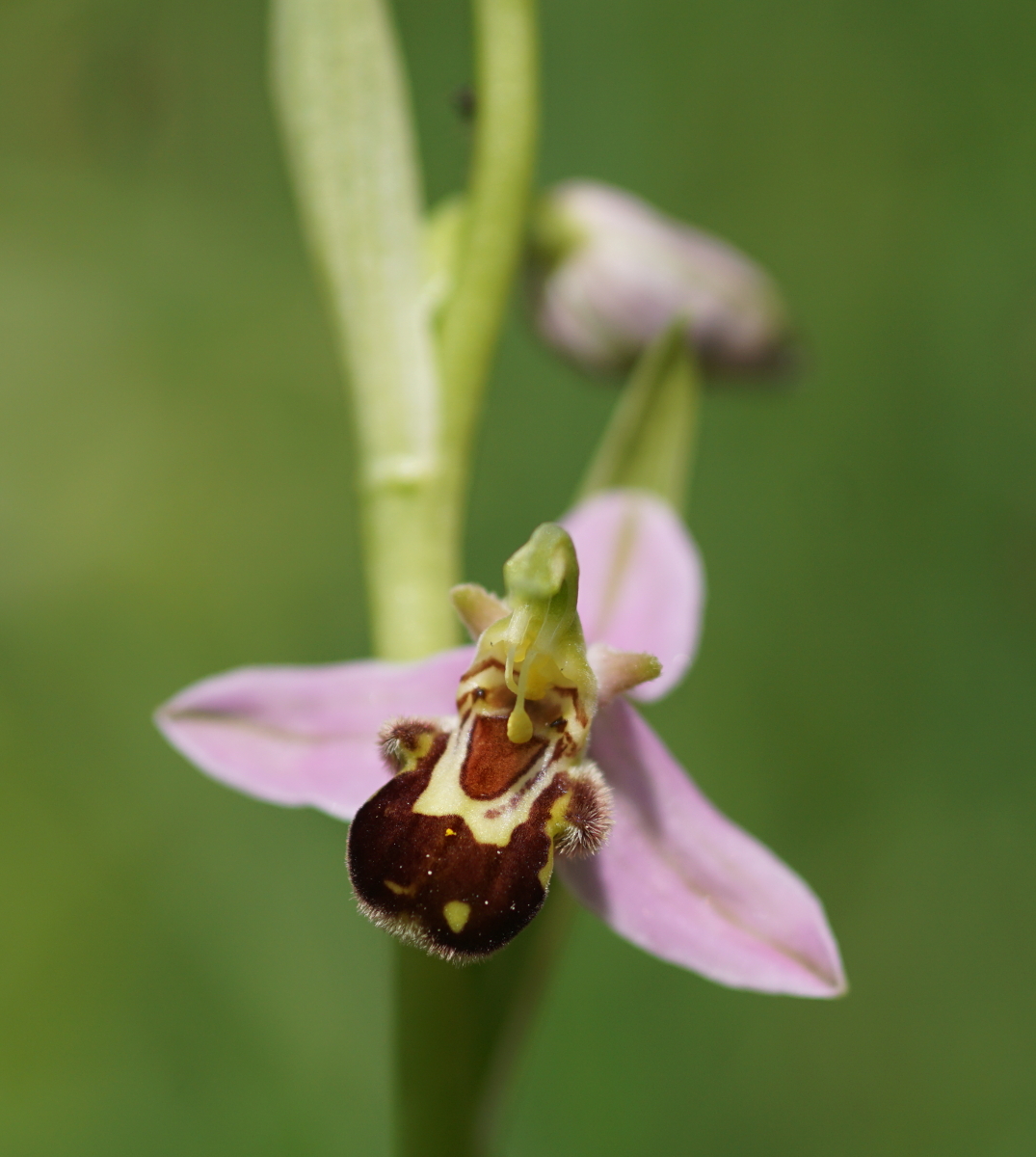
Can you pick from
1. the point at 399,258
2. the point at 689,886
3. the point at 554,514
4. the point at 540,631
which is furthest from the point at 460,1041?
the point at 554,514

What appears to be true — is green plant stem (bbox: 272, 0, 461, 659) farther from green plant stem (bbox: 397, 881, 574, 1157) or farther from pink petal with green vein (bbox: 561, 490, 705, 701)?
green plant stem (bbox: 397, 881, 574, 1157)

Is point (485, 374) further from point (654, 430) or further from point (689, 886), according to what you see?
point (689, 886)

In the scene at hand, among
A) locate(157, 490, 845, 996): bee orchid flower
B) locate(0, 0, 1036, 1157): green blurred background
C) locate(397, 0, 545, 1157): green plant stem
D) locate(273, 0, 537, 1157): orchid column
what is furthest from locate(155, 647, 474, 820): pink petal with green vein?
locate(0, 0, 1036, 1157): green blurred background

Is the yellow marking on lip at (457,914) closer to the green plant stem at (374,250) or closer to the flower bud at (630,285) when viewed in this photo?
the green plant stem at (374,250)

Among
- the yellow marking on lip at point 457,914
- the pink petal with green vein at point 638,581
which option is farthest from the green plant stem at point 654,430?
the yellow marking on lip at point 457,914

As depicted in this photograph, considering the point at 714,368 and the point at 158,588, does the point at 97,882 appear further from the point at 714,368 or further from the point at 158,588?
the point at 714,368
